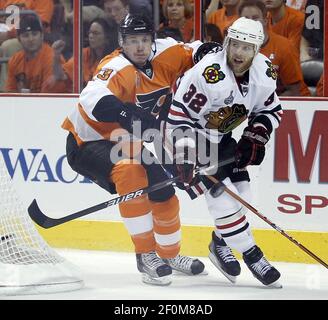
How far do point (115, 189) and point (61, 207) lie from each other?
627mm

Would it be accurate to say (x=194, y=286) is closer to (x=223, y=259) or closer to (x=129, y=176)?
(x=223, y=259)

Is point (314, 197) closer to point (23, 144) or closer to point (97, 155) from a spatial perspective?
point (97, 155)

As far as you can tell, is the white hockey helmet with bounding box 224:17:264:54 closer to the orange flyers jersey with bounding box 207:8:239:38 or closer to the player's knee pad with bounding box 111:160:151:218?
the orange flyers jersey with bounding box 207:8:239:38

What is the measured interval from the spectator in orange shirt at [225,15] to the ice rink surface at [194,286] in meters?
1.04

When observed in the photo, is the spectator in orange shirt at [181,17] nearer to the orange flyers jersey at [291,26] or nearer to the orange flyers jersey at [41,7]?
the orange flyers jersey at [291,26]

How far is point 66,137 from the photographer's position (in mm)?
5641

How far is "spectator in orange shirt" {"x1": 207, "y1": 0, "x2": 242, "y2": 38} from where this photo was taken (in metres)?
5.27

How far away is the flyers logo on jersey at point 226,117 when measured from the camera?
480 cm

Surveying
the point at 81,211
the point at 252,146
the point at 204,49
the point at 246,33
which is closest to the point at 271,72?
the point at 246,33

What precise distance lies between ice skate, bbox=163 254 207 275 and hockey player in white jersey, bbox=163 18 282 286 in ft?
1.01

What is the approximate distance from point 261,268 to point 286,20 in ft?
3.66

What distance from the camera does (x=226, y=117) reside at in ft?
15.8
